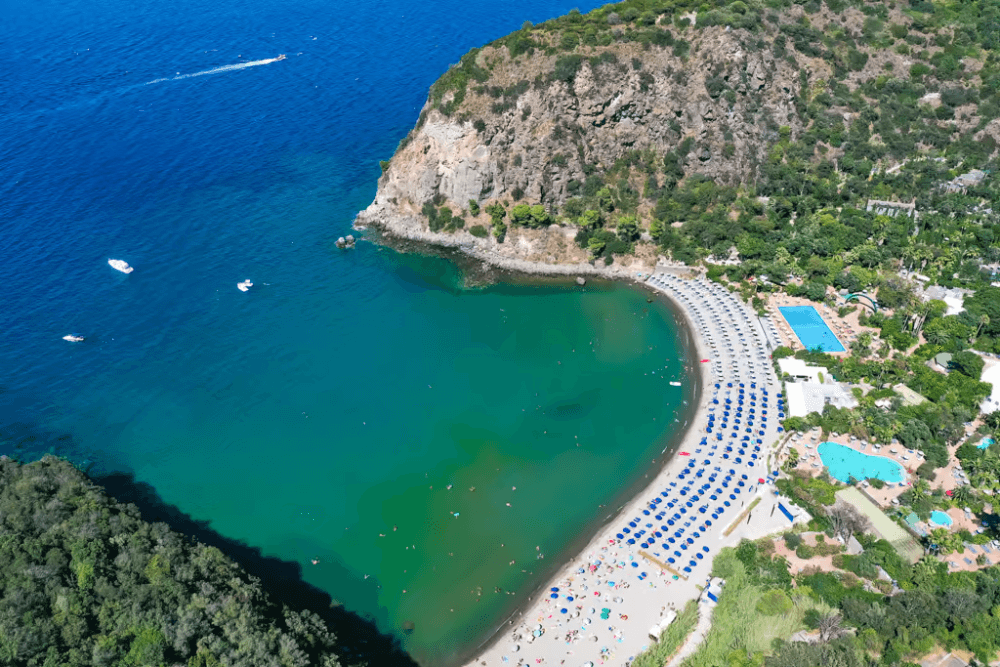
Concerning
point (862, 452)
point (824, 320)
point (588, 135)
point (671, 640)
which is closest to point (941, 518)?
point (862, 452)

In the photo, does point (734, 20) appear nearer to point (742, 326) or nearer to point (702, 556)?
point (742, 326)

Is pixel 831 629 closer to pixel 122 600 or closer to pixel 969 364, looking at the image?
pixel 969 364

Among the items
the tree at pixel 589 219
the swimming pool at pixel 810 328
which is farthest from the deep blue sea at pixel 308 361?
the swimming pool at pixel 810 328

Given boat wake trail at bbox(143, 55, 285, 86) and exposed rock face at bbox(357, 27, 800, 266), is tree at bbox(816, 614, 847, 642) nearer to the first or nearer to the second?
exposed rock face at bbox(357, 27, 800, 266)

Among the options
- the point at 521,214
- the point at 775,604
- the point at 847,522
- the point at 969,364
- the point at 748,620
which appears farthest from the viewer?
the point at 521,214

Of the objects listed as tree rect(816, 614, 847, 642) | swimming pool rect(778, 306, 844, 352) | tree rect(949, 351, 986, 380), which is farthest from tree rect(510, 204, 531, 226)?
tree rect(816, 614, 847, 642)

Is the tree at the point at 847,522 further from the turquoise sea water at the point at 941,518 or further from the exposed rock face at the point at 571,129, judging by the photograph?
the exposed rock face at the point at 571,129
